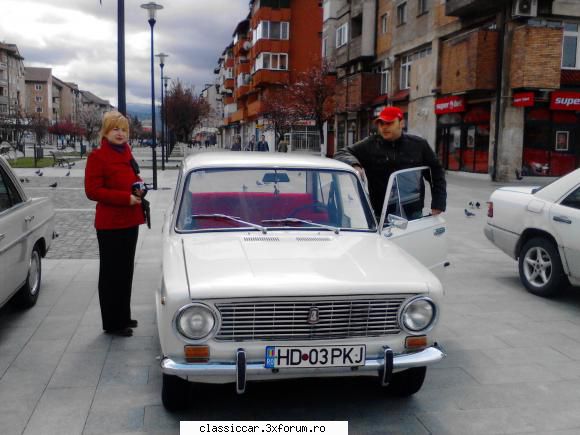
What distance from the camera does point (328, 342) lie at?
3.62 metres

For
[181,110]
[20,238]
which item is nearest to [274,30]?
[181,110]

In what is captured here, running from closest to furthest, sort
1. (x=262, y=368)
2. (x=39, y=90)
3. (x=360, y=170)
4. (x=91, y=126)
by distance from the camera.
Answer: (x=262, y=368), (x=360, y=170), (x=91, y=126), (x=39, y=90)

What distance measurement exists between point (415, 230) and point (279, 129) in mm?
45011

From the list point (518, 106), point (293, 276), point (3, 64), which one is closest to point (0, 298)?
point (293, 276)

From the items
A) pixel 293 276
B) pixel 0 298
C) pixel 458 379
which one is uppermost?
pixel 293 276

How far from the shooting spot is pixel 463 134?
89.9 ft

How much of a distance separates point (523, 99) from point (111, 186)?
2118 cm

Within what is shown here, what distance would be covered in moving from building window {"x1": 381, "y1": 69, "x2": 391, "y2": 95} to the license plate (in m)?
33.8

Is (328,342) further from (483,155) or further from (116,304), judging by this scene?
(483,155)

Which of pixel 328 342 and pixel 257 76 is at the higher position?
pixel 257 76

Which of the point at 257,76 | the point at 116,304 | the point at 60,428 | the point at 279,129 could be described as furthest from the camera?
the point at 257,76

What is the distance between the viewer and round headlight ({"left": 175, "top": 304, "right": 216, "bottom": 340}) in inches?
138

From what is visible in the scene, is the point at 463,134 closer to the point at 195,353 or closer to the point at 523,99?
the point at 523,99

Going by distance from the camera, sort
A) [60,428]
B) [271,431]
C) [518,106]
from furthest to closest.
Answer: [518,106] → [60,428] → [271,431]
